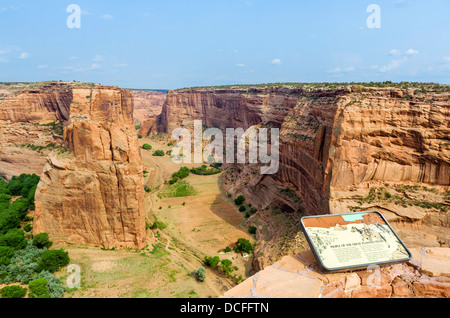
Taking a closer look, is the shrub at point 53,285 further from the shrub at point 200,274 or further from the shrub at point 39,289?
the shrub at point 200,274

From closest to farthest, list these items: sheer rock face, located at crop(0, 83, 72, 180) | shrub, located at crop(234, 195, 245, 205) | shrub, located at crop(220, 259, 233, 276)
A: shrub, located at crop(220, 259, 233, 276) → shrub, located at crop(234, 195, 245, 205) → sheer rock face, located at crop(0, 83, 72, 180)

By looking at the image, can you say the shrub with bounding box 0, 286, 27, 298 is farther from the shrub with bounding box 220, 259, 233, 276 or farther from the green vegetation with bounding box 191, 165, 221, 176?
the green vegetation with bounding box 191, 165, 221, 176

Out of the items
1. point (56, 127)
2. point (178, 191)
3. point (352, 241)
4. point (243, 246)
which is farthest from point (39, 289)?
point (56, 127)

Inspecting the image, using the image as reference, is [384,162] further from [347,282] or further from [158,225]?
[158,225]

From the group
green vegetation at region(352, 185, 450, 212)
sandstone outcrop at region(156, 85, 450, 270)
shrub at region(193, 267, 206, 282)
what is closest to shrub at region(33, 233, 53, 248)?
shrub at region(193, 267, 206, 282)

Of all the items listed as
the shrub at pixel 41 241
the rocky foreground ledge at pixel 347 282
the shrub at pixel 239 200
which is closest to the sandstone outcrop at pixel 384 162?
the shrub at pixel 239 200
